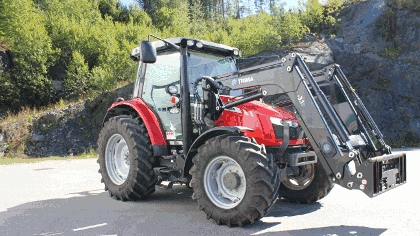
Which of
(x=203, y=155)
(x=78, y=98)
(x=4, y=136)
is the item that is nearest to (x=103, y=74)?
(x=78, y=98)

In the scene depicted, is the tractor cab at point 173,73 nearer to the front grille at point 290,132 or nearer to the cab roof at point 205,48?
the cab roof at point 205,48

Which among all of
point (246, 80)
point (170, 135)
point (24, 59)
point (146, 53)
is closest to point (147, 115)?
point (170, 135)

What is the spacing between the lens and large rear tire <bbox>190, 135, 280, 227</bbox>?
3135mm

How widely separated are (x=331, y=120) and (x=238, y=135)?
102 centimetres

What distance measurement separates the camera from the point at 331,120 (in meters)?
3.28

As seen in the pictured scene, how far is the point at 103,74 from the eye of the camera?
2283 cm

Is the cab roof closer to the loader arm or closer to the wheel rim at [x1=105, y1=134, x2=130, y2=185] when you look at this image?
the loader arm

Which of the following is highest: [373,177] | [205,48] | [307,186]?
[205,48]

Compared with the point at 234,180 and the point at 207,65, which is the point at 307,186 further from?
the point at 207,65

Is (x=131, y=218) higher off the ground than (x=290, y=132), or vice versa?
(x=290, y=132)

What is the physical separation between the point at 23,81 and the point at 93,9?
51.7 ft

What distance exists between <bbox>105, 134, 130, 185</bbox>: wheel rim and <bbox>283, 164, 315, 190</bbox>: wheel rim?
8.57 ft

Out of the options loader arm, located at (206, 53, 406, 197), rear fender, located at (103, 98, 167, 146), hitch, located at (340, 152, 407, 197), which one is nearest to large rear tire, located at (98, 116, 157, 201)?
rear fender, located at (103, 98, 167, 146)

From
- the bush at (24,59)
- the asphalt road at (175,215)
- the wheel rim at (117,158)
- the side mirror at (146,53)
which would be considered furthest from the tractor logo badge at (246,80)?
the bush at (24,59)
